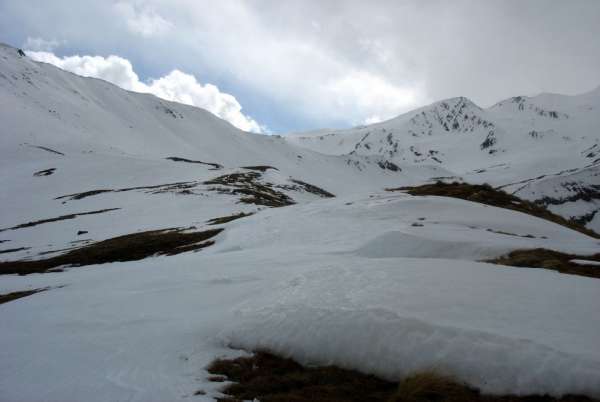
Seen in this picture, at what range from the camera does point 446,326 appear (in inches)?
285

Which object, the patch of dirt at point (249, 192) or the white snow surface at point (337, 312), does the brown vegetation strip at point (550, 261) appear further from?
the patch of dirt at point (249, 192)

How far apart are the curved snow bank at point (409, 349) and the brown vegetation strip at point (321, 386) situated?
20 centimetres

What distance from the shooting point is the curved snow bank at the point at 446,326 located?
6.29 metres

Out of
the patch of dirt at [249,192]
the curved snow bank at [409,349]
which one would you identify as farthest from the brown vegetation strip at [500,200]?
the patch of dirt at [249,192]

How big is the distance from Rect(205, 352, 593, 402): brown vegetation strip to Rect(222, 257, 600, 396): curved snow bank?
0.23 meters

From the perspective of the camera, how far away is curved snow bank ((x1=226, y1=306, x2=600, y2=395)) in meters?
6.10

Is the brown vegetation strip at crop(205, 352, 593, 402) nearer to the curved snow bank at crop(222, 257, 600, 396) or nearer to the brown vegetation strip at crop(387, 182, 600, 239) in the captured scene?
the curved snow bank at crop(222, 257, 600, 396)

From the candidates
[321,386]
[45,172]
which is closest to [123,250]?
[321,386]

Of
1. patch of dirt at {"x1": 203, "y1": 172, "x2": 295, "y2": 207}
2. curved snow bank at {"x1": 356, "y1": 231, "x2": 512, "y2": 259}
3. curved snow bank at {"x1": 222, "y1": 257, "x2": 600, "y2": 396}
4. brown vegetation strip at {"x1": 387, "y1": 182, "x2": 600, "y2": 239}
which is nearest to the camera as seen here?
curved snow bank at {"x1": 222, "y1": 257, "x2": 600, "y2": 396}

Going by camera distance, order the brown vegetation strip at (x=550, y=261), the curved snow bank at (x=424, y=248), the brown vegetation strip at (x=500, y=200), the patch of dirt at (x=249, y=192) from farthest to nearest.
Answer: the patch of dirt at (x=249, y=192), the brown vegetation strip at (x=500, y=200), the curved snow bank at (x=424, y=248), the brown vegetation strip at (x=550, y=261)

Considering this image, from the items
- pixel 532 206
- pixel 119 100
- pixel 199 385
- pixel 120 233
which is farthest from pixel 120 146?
pixel 199 385

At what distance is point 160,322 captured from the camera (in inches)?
381

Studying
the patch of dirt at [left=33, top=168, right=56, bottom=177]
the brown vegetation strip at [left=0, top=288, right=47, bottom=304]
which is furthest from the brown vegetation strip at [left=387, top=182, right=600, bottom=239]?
the patch of dirt at [left=33, top=168, right=56, bottom=177]

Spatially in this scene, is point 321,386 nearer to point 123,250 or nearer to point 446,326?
point 446,326
